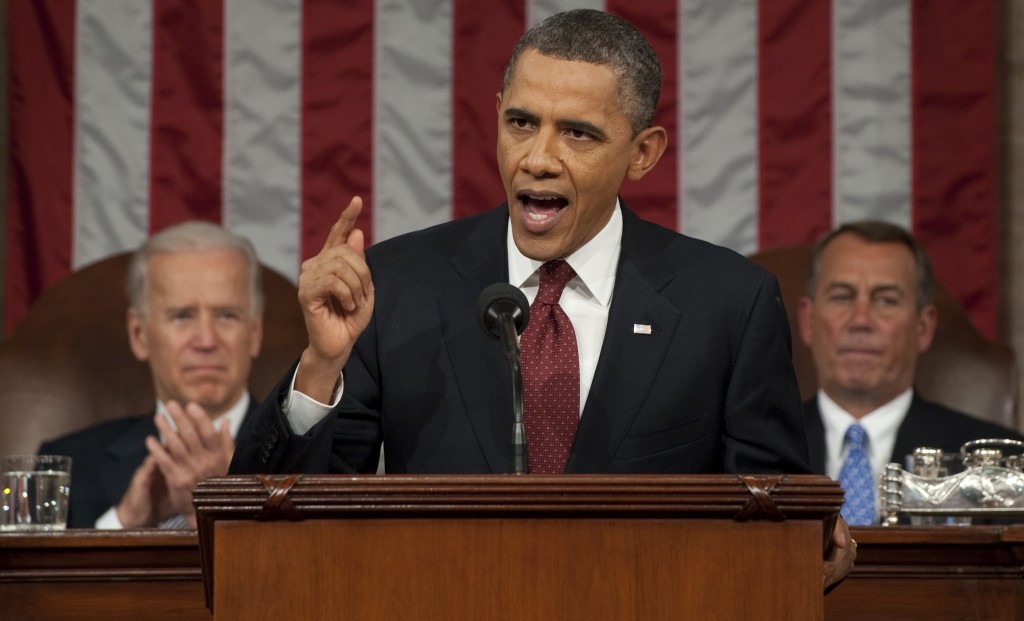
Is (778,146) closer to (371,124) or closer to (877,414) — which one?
(877,414)

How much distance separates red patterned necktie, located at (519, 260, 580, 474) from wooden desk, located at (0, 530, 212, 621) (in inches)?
32.2

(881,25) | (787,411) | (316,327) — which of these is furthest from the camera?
(881,25)

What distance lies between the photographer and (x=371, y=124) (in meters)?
4.53

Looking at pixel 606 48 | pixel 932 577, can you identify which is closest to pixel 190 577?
pixel 606 48

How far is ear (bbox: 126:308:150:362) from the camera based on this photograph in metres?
4.10

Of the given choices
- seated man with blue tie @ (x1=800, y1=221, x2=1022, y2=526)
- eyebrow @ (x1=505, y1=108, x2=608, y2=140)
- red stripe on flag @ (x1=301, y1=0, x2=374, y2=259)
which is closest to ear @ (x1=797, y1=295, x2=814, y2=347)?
seated man with blue tie @ (x1=800, y1=221, x2=1022, y2=526)

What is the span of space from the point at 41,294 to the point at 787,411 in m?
2.72

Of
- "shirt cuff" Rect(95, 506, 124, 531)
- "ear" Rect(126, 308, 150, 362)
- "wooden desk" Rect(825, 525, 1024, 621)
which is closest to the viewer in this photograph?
"wooden desk" Rect(825, 525, 1024, 621)

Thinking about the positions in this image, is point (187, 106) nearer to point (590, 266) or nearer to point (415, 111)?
point (415, 111)

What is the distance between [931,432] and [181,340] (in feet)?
6.55

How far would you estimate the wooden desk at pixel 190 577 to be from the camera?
8.79 ft

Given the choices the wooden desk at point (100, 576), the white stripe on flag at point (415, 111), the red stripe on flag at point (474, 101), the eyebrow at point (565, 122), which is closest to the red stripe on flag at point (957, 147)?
the red stripe on flag at point (474, 101)

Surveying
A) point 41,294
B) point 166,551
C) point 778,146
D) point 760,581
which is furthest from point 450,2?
point 760,581

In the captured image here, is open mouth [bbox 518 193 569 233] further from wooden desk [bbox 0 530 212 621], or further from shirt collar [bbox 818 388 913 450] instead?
shirt collar [bbox 818 388 913 450]
